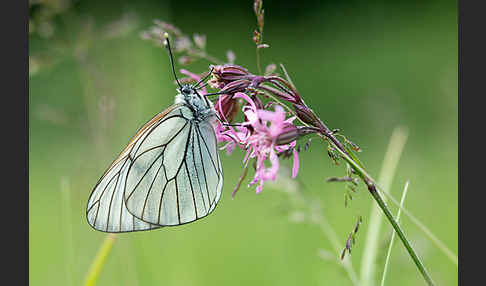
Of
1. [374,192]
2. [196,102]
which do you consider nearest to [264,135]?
[374,192]

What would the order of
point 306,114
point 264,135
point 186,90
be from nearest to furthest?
point 306,114 → point 264,135 → point 186,90

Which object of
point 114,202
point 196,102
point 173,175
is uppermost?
point 196,102

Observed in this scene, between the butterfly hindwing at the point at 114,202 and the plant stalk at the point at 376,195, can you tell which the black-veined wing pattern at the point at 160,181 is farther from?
the plant stalk at the point at 376,195

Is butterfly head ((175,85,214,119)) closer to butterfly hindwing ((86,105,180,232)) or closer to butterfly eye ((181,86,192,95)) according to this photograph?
butterfly eye ((181,86,192,95))

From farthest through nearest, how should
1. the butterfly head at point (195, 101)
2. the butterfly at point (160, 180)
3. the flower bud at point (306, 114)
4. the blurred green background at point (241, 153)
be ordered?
the blurred green background at point (241, 153)
the butterfly at point (160, 180)
the butterfly head at point (195, 101)
the flower bud at point (306, 114)

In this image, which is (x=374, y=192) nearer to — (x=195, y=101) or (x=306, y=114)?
(x=306, y=114)

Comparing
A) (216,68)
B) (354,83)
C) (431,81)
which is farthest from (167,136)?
(354,83)

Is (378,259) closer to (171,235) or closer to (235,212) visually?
(171,235)

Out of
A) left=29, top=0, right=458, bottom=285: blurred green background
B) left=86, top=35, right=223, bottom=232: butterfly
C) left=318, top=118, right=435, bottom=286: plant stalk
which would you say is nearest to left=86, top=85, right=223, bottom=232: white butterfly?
left=86, top=35, right=223, bottom=232: butterfly

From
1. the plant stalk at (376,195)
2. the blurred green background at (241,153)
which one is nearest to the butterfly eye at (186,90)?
the blurred green background at (241,153)

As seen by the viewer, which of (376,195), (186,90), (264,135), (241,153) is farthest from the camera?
(241,153)
